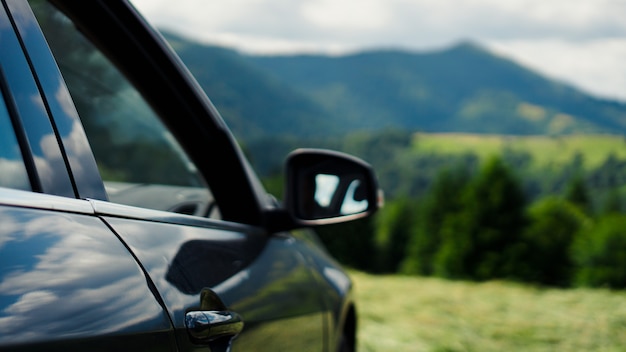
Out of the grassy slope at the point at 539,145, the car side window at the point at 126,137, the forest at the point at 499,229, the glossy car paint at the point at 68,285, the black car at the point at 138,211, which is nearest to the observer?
the glossy car paint at the point at 68,285

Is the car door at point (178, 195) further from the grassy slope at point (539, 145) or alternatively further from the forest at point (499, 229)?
the grassy slope at point (539, 145)

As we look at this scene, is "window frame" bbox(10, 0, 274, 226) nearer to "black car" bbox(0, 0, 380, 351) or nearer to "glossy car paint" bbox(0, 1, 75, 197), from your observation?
"black car" bbox(0, 0, 380, 351)

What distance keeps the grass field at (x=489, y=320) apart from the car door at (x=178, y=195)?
13.7ft

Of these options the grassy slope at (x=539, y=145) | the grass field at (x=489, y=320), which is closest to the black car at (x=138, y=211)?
the grass field at (x=489, y=320)

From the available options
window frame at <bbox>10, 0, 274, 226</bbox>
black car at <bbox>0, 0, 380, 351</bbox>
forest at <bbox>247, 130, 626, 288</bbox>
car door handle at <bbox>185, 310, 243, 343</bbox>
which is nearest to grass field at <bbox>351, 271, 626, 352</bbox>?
black car at <bbox>0, 0, 380, 351</bbox>

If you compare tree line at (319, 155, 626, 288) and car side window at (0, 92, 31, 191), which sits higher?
car side window at (0, 92, 31, 191)

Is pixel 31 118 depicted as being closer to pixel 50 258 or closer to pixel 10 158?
pixel 10 158

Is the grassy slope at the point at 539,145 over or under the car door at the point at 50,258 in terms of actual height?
under

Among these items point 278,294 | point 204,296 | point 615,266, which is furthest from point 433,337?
point 615,266

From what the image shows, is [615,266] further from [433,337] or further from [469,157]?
[469,157]

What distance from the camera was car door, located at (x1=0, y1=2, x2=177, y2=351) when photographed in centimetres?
88

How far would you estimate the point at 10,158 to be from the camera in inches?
42.3

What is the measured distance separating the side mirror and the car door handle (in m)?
0.66

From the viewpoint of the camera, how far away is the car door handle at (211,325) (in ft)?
4.26
